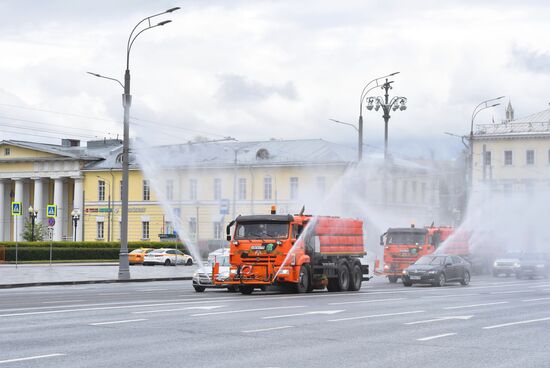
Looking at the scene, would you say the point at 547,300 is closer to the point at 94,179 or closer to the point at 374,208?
the point at 374,208

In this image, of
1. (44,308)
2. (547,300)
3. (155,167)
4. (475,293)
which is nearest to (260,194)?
(155,167)

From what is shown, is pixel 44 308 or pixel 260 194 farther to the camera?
pixel 260 194

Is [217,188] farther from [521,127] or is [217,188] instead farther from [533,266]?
[521,127]

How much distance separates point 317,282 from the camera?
3272cm

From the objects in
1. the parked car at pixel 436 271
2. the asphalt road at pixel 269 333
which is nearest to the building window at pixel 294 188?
the parked car at pixel 436 271

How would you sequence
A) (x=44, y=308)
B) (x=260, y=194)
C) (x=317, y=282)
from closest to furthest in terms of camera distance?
(x=44, y=308) → (x=317, y=282) → (x=260, y=194)

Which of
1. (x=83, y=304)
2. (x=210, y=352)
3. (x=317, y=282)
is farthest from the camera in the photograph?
(x=317, y=282)

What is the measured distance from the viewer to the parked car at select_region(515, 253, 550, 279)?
172ft

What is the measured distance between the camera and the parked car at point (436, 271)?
39.3 meters

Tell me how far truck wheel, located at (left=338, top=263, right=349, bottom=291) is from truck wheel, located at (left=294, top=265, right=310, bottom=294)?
2.33 meters

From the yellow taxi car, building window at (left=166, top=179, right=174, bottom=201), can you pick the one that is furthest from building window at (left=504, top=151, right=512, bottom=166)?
building window at (left=166, top=179, right=174, bottom=201)

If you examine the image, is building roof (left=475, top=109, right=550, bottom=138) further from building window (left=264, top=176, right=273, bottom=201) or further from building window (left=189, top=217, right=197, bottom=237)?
building window (left=189, top=217, right=197, bottom=237)

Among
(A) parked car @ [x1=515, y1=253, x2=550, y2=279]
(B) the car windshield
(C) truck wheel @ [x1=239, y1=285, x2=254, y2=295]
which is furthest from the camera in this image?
(A) parked car @ [x1=515, y1=253, x2=550, y2=279]

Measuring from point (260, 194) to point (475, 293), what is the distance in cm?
3008
